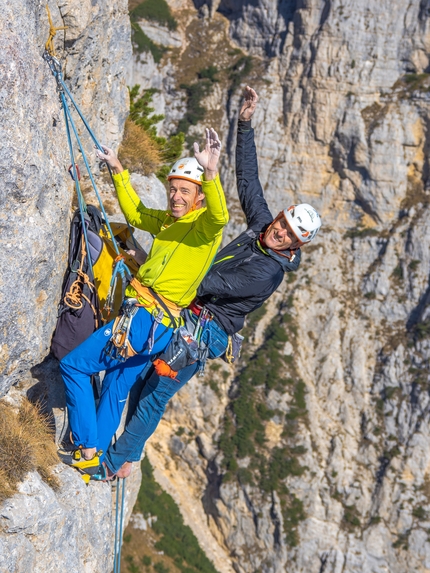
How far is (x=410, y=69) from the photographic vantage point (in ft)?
177

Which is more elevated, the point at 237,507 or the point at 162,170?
the point at 162,170

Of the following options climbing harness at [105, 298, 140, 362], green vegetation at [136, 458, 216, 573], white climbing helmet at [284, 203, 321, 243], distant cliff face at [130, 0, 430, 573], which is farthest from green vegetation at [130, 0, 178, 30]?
climbing harness at [105, 298, 140, 362]

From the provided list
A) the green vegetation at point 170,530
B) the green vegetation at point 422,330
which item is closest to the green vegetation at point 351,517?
the green vegetation at point 170,530

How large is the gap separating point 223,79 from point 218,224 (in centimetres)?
5671

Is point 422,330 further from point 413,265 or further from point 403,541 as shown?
point 403,541

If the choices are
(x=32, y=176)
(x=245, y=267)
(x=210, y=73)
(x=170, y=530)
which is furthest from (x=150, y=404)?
(x=210, y=73)

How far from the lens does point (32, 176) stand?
6.36m

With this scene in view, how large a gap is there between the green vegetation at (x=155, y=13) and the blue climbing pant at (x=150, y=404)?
187ft

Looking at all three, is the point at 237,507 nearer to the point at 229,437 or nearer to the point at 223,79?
the point at 229,437

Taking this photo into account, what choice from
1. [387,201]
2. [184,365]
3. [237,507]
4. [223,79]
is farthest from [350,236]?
[184,365]

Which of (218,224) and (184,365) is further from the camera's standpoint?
(184,365)

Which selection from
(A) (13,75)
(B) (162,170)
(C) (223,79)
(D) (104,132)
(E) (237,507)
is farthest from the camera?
(C) (223,79)

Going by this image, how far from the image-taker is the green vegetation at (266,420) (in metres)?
48.6

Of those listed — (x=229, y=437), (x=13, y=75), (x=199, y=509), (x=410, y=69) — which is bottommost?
(x=199, y=509)
